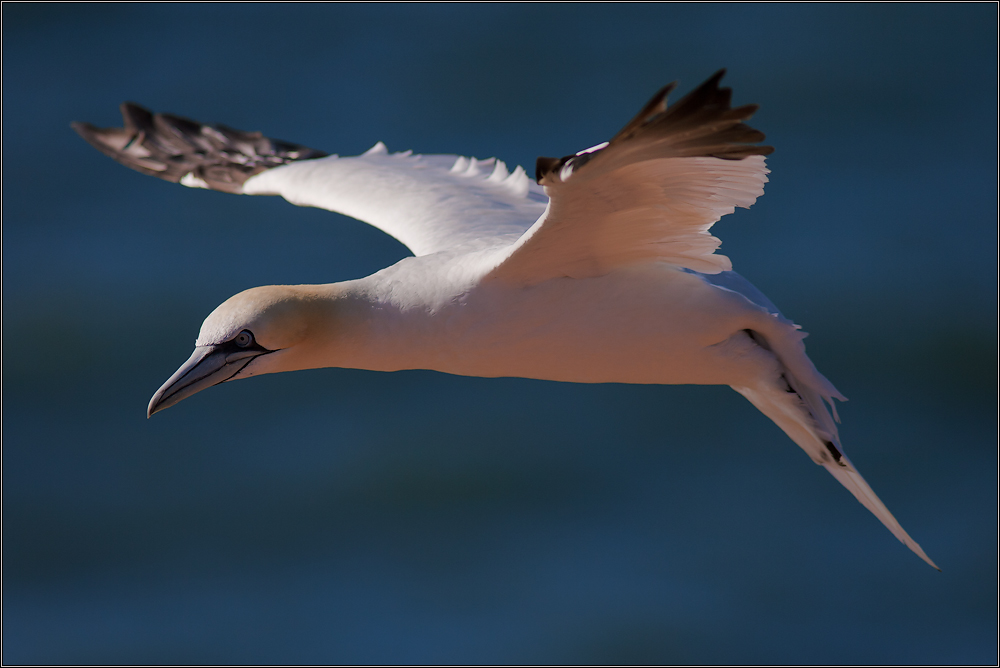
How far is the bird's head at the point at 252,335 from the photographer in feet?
17.9

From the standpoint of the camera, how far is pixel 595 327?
5.75 meters

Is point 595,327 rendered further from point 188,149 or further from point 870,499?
point 188,149

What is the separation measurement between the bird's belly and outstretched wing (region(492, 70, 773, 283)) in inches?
4.5

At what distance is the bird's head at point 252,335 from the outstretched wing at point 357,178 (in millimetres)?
1352

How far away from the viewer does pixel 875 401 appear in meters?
19.2

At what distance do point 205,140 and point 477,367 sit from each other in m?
4.58

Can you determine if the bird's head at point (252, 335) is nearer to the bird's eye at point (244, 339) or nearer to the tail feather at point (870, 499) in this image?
the bird's eye at point (244, 339)

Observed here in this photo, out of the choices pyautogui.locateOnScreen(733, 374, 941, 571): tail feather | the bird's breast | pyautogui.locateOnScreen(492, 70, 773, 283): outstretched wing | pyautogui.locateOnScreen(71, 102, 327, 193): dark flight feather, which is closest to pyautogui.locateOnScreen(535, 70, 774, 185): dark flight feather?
pyautogui.locateOnScreen(492, 70, 773, 283): outstretched wing

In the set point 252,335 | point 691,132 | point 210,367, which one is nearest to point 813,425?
point 691,132

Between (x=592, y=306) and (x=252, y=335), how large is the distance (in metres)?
1.58

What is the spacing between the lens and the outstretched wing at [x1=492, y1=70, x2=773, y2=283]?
454 centimetres

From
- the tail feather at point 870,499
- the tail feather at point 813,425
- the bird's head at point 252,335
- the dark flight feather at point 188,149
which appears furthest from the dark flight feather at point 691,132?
the dark flight feather at point 188,149

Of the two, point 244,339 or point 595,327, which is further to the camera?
point 595,327

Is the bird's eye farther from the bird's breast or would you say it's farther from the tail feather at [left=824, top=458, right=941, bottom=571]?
the tail feather at [left=824, top=458, right=941, bottom=571]
